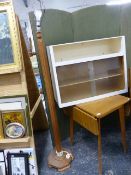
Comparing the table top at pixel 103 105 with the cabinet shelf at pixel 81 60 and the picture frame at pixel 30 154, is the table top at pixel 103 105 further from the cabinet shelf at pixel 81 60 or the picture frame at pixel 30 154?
the picture frame at pixel 30 154

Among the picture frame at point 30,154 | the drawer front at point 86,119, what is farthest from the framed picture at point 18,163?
the drawer front at point 86,119

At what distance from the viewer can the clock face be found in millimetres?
1732

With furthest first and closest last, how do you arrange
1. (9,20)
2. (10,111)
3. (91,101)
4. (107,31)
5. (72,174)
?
(107,31) → (91,101) → (72,174) → (10,111) → (9,20)

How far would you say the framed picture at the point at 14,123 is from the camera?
5.65ft

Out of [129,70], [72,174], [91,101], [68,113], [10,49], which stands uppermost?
[10,49]

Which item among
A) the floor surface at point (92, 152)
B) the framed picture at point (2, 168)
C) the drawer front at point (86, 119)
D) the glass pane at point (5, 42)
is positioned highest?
the glass pane at point (5, 42)

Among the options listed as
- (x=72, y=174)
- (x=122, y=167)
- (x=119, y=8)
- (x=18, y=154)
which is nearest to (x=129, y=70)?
(x=119, y=8)

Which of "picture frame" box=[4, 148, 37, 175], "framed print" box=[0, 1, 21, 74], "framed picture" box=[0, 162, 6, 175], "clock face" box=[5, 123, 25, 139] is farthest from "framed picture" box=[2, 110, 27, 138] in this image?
"framed print" box=[0, 1, 21, 74]

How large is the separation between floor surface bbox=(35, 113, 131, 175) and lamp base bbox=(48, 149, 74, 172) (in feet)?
0.13

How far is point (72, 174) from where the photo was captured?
189 centimetres

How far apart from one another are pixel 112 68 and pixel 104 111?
57 centimetres

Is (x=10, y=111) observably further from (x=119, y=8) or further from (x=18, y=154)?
(x=119, y=8)

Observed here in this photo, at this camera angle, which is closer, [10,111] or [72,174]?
[10,111]

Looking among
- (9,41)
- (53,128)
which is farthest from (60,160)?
(9,41)
